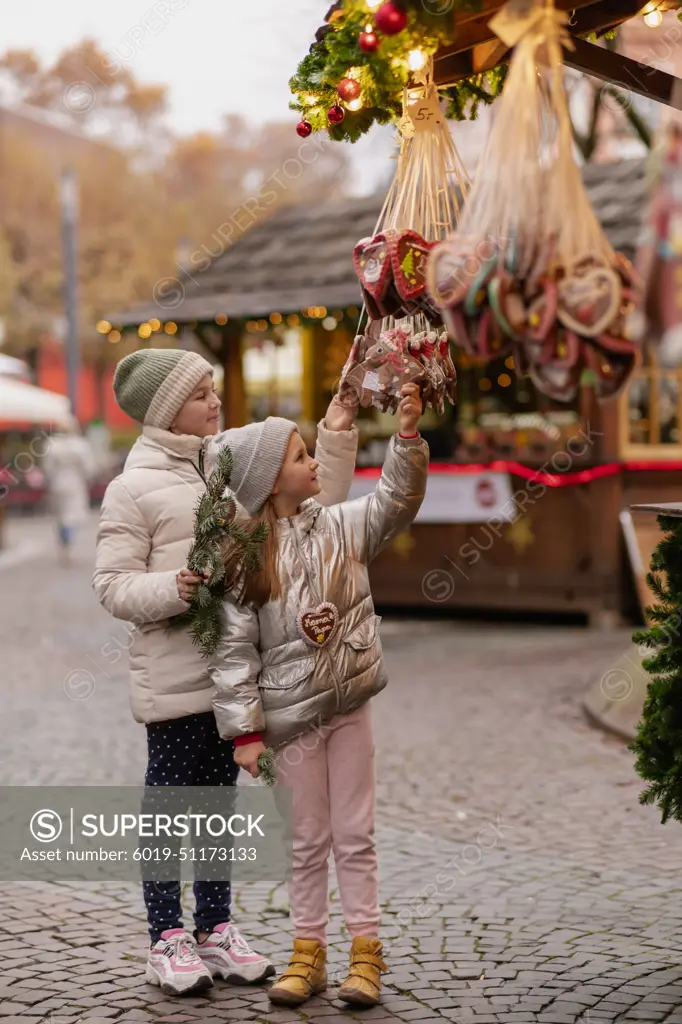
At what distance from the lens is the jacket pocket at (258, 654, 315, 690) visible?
3658 mm

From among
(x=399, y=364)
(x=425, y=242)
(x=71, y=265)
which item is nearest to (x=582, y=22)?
(x=425, y=242)

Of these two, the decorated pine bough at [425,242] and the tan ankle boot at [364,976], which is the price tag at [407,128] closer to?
the decorated pine bough at [425,242]

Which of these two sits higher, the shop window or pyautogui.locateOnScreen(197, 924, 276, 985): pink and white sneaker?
the shop window

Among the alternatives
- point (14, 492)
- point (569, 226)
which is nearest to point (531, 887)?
point (569, 226)

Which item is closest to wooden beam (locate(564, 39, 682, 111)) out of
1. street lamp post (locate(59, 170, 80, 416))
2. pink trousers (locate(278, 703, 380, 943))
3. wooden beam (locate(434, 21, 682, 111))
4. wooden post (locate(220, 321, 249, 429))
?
wooden beam (locate(434, 21, 682, 111))

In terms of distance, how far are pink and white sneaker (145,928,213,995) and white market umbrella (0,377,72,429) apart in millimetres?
18551

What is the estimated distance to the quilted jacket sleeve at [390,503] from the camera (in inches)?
144

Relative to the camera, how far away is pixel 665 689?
153 inches

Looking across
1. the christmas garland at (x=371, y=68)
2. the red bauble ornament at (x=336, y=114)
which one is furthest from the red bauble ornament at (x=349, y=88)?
the red bauble ornament at (x=336, y=114)

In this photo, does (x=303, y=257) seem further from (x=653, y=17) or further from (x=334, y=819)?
(x=334, y=819)

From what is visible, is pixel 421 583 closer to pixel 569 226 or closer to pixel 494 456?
pixel 494 456

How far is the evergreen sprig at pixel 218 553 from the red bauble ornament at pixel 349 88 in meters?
0.98

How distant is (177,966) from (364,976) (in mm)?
540

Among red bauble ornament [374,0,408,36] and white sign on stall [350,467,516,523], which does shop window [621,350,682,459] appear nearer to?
white sign on stall [350,467,516,523]
